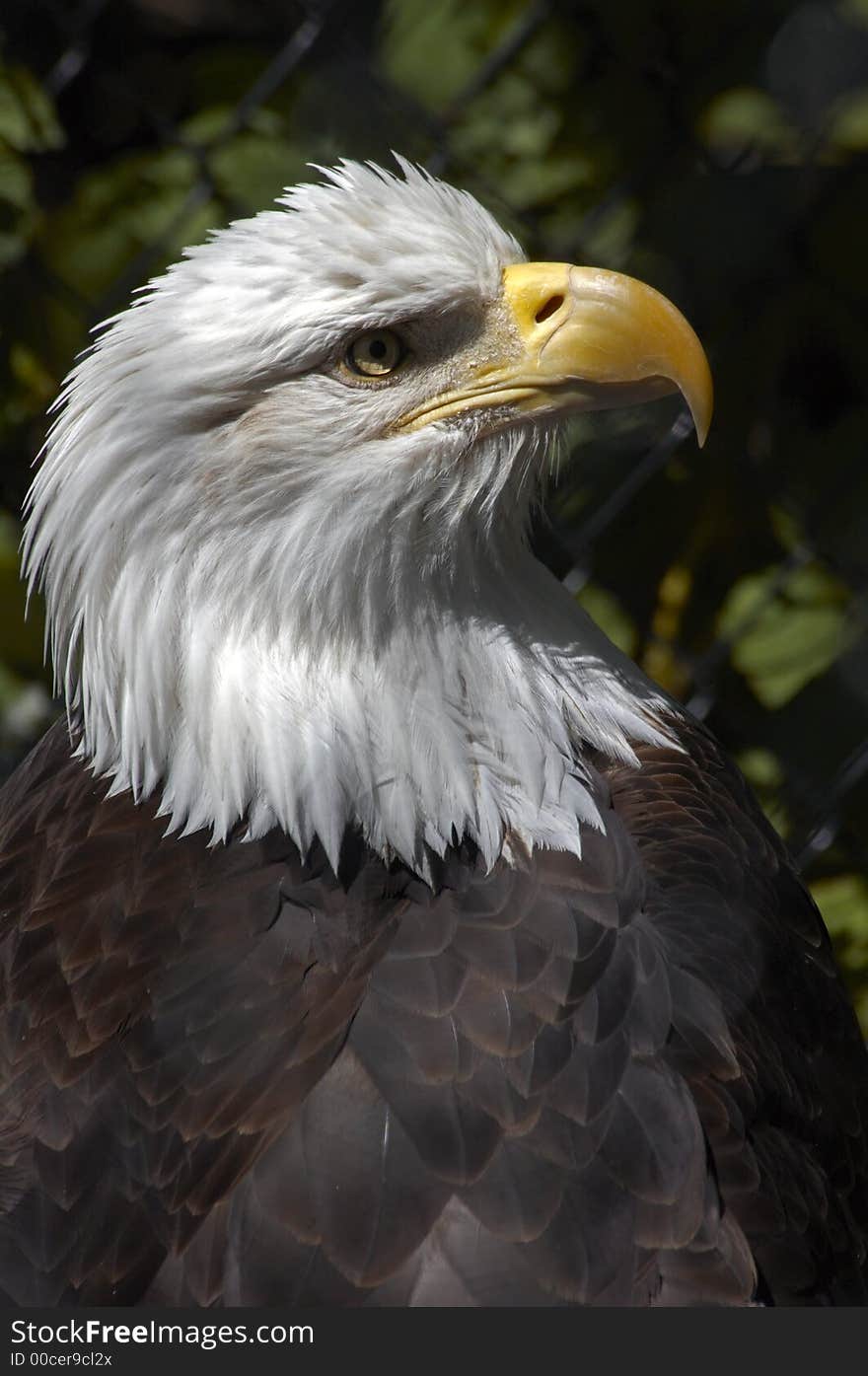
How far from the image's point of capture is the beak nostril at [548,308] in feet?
4.96

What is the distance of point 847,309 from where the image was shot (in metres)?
2.31

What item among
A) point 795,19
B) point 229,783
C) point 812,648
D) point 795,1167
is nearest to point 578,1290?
point 795,1167

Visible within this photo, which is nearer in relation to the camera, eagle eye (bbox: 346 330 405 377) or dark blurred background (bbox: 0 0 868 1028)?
eagle eye (bbox: 346 330 405 377)

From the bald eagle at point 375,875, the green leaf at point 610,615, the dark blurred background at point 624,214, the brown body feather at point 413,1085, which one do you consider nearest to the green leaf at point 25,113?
the dark blurred background at point 624,214

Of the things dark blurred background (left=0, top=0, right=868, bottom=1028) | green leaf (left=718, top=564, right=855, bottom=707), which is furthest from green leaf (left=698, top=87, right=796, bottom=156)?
green leaf (left=718, top=564, right=855, bottom=707)

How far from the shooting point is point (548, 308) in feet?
4.99

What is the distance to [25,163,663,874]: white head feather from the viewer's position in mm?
1481

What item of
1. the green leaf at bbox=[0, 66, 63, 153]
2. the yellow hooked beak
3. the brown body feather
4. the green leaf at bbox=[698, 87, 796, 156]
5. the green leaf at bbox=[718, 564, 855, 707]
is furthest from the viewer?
the green leaf at bbox=[718, 564, 855, 707]

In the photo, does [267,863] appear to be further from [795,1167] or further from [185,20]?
[185,20]

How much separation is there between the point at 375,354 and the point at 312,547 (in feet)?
0.64

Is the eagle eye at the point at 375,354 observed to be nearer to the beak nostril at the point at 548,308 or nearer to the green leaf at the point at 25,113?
the beak nostril at the point at 548,308

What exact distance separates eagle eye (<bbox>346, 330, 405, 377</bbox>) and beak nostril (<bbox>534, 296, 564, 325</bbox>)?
135 millimetres

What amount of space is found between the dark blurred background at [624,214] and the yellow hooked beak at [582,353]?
54 centimetres

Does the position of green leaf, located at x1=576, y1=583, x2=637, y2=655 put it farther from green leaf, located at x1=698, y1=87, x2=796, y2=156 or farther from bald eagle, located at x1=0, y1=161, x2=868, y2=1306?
bald eagle, located at x1=0, y1=161, x2=868, y2=1306
